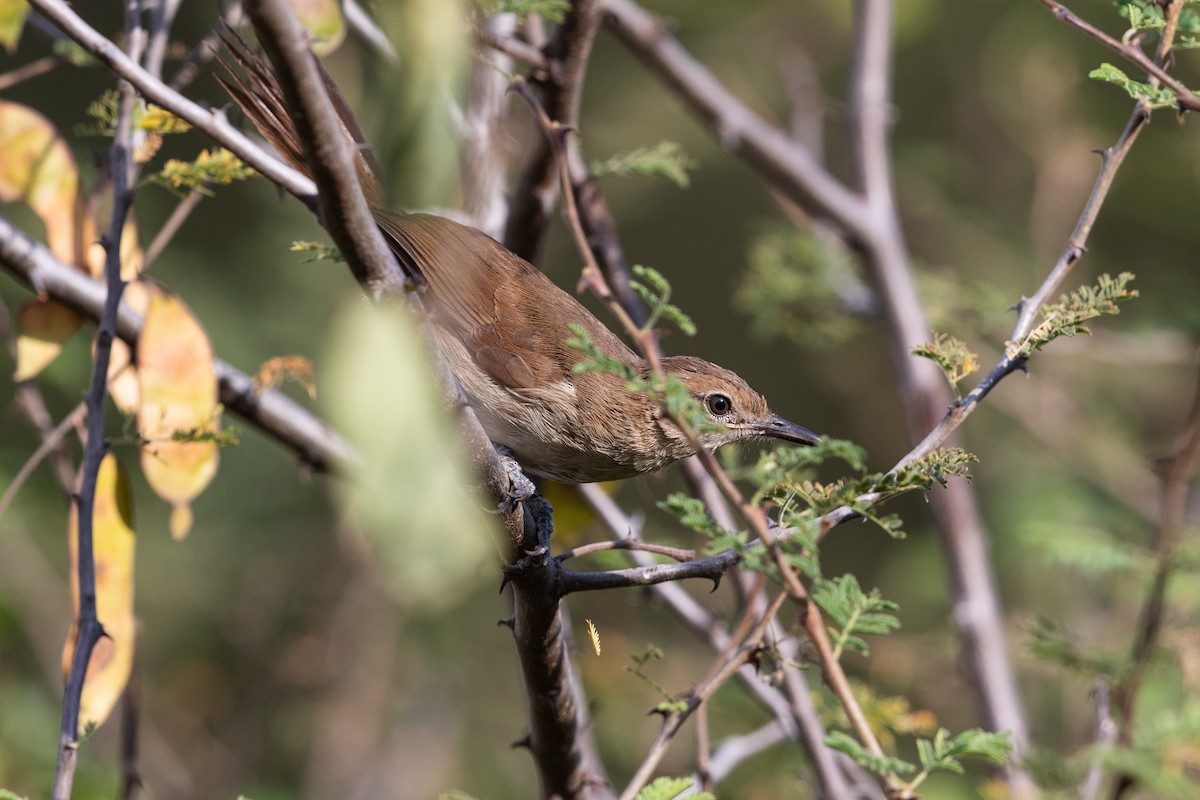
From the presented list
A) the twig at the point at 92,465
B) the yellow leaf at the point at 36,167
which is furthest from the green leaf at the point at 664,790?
the yellow leaf at the point at 36,167

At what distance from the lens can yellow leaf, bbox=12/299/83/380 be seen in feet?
9.79

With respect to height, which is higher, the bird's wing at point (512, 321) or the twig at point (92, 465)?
the bird's wing at point (512, 321)

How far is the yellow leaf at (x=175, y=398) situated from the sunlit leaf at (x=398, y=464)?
186 centimetres

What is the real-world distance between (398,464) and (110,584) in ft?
6.53

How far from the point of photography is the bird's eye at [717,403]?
3344 mm

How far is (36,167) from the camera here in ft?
9.64

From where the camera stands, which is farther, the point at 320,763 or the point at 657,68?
the point at 320,763

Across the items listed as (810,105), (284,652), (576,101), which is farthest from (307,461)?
(810,105)

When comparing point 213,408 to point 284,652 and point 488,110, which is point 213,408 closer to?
point 488,110

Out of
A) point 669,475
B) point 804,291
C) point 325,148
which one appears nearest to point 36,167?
point 325,148

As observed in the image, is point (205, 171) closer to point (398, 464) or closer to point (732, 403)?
point (732, 403)

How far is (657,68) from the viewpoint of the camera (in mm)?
4879

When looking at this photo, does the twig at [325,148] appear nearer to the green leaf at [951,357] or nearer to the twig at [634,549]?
the twig at [634,549]

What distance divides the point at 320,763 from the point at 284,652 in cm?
54
